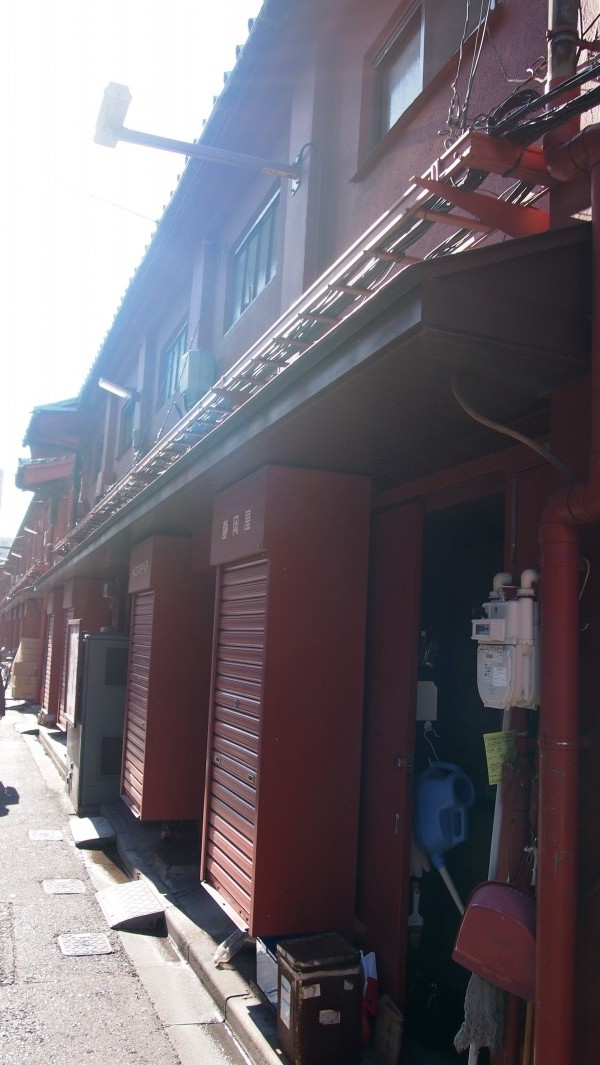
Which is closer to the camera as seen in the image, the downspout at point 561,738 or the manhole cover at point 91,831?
the downspout at point 561,738

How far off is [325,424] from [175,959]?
4.44 metres

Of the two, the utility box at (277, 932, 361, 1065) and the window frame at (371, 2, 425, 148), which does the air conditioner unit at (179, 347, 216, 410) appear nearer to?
the window frame at (371, 2, 425, 148)

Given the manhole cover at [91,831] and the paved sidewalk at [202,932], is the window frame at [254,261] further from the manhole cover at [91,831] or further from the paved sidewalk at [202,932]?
the manhole cover at [91,831]

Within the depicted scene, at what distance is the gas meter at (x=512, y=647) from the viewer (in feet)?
11.6

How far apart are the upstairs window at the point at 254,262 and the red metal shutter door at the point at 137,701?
→ 3.65 meters

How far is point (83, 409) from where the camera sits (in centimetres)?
2195

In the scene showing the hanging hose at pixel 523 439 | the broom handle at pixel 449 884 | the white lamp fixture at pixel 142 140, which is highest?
the white lamp fixture at pixel 142 140

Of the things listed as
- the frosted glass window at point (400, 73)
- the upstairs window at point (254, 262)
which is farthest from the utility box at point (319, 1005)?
the upstairs window at point (254, 262)

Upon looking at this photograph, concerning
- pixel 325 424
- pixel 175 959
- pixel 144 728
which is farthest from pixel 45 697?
pixel 325 424

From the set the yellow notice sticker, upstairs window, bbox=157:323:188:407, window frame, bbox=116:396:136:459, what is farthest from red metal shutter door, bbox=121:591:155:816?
window frame, bbox=116:396:136:459

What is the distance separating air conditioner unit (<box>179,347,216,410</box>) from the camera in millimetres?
10602

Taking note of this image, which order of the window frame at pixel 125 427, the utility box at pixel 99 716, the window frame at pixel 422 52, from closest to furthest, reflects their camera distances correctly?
the window frame at pixel 422 52 < the utility box at pixel 99 716 < the window frame at pixel 125 427

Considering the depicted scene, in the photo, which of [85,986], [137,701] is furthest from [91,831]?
[85,986]

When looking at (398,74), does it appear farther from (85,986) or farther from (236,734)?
(85,986)
